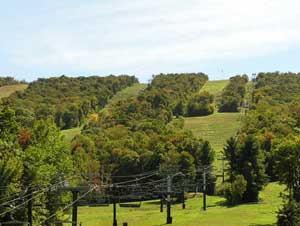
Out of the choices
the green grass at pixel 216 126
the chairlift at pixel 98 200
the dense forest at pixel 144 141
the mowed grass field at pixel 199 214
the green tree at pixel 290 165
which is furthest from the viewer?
the green grass at pixel 216 126

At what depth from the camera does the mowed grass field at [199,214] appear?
216ft

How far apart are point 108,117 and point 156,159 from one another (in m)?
51.6

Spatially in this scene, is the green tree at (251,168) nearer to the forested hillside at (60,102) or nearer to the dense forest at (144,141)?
the dense forest at (144,141)

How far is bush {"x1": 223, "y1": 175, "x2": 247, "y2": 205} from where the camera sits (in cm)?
8369

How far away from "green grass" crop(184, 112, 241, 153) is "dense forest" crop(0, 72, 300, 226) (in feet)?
13.7

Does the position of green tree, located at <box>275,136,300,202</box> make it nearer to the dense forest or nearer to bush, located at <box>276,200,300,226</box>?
the dense forest

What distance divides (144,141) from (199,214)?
169 feet

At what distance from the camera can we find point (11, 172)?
56.5 metres

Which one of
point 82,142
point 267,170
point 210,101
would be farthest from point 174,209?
point 210,101

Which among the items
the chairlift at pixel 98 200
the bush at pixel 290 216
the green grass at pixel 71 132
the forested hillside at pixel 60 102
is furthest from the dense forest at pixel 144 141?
the chairlift at pixel 98 200

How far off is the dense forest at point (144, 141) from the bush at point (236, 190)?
144 millimetres

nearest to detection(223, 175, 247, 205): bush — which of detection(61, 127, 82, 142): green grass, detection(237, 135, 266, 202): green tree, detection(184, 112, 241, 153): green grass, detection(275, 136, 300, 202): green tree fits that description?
detection(237, 135, 266, 202): green tree

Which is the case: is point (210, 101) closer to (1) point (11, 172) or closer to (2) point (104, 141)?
(2) point (104, 141)

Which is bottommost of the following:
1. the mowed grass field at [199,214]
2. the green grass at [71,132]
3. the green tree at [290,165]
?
the mowed grass field at [199,214]
